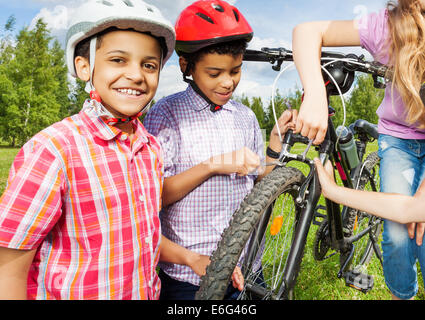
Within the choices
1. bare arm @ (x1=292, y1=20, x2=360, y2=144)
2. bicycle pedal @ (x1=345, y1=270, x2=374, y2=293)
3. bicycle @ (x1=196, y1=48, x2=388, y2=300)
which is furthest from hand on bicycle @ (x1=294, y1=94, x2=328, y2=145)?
bicycle pedal @ (x1=345, y1=270, x2=374, y2=293)

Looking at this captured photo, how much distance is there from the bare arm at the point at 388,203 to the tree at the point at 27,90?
34107 mm

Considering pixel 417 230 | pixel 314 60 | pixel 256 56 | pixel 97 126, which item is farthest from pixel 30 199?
pixel 417 230

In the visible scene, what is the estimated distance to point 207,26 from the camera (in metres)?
1.92

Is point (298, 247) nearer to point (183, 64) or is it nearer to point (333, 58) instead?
point (333, 58)

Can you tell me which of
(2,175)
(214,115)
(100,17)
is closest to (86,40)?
(100,17)

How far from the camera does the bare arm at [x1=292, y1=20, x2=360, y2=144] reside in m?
1.52

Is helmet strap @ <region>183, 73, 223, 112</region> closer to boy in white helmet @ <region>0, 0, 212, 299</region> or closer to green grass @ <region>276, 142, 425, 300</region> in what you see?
boy in white helmet @ <region>0, 0, 212, 299</region>

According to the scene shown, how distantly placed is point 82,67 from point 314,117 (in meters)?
1.11

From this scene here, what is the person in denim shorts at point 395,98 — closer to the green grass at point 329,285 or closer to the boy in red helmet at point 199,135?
the boy in red helmet at point 199,135

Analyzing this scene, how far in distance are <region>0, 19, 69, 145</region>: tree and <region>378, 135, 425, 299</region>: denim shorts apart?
33944 millimetres

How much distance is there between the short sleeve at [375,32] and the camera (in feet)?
5.83
